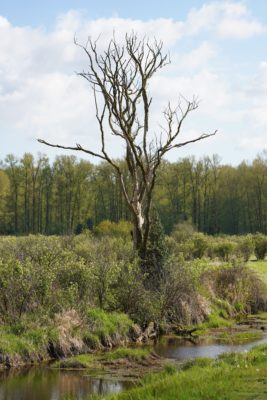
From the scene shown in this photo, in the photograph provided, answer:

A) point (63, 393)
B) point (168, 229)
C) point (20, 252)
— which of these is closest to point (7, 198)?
point (168, 229)

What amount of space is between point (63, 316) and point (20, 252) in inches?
136

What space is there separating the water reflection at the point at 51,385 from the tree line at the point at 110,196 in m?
66.5

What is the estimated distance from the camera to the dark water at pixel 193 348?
2045 centimetres

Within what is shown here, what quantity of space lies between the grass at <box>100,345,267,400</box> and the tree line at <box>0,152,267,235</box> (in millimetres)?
70241

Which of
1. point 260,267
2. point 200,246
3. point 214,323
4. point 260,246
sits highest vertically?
point 200,246

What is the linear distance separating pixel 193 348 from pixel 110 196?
65977 millimetres

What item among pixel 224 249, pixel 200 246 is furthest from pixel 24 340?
pixel 200 246

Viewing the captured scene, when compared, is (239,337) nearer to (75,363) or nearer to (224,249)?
(75,363)

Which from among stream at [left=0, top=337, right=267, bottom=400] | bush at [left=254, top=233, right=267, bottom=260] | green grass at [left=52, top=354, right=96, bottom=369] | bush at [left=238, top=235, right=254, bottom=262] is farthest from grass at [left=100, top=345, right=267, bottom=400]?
bush at [left=254, top=233, right=267, bottom=260]

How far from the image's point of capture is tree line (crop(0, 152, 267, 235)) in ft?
282

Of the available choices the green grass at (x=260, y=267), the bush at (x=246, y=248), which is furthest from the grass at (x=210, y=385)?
the bush at (x=246, y=248)

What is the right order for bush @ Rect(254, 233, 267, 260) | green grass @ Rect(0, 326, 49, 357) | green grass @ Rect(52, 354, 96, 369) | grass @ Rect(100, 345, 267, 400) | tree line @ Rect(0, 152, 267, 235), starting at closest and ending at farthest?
1. grass @ Rect(100, 345, 267, 400)
2. green grass @ Rect(52, 354, 96, 369)
3. green grass @ Rect(0, 326, 49, 357)
4. bush @ Rect(254, 233, 267, 260)
5. tree line @ Rect(0, 152, 267, 235)

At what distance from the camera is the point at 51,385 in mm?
16109

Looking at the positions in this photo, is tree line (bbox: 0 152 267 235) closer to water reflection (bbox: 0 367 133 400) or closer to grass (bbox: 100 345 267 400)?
water reflection (bbox: 0 367 133 400)
